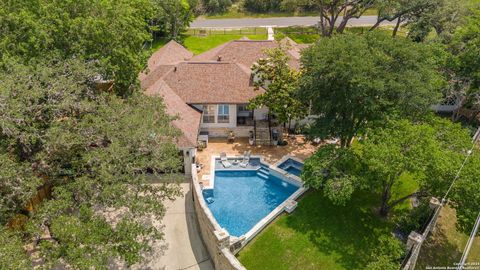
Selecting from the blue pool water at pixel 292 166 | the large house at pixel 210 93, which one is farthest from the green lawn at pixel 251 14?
the blue pool water at pixel 292 166

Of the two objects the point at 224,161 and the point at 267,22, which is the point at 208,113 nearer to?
the point at 224,161

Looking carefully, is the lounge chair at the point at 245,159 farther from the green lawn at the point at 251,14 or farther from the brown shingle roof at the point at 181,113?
the green lawn at the point at 251,14

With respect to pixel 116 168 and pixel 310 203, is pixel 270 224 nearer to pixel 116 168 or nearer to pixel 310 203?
pixel 310 203

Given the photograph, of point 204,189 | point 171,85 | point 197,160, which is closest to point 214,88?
point 171,85

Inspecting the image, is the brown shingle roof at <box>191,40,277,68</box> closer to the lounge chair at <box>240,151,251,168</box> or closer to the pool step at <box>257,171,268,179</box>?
the lounge chair at <box>240,151,251,168</box>

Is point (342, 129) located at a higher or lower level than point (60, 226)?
higher
